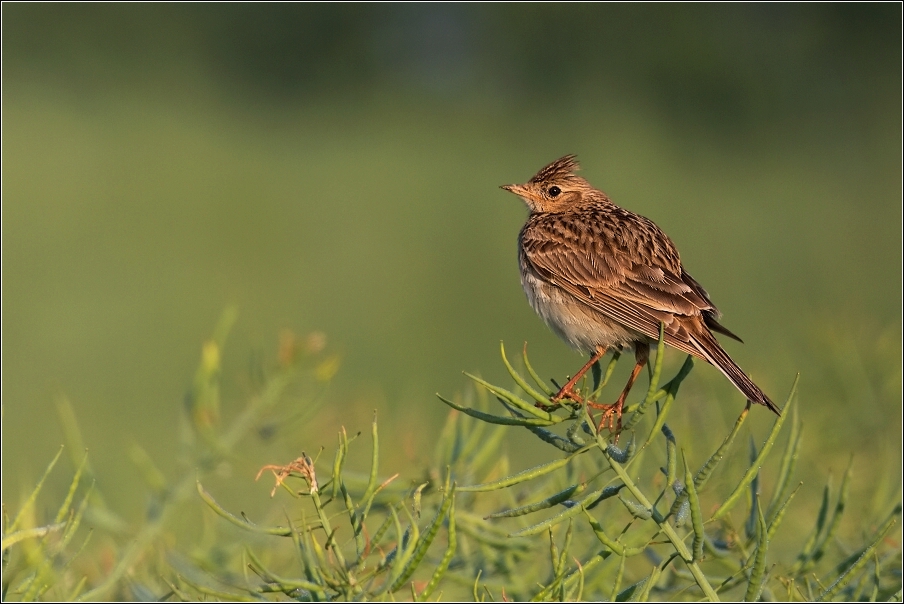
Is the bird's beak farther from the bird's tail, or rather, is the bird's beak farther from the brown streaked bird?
the bird's tail

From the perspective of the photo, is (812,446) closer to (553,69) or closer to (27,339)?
(27,339)

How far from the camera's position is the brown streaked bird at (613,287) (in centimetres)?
357

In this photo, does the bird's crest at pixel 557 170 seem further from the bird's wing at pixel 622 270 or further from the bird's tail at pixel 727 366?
the bird's tail at pixel 727 366

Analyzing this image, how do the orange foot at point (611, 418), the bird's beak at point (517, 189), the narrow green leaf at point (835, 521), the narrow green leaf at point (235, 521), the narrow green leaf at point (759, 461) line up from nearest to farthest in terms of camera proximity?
the narrow green leaf at point (759, 461)
the narrow green leaf at point (235, 521)
the orange foot at point (611, 418)
the narrow green leaf at point (835, 521)
the bird's beak at point (517, 189)

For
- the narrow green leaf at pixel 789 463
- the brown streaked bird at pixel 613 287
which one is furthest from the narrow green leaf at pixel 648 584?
the brown streaked bird at pixel 613 287

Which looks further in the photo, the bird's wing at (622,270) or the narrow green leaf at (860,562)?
the bird's wing at (622,270)

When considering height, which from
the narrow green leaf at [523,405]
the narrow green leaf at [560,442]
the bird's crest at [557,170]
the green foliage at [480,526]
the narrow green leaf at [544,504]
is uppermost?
the bird's crest at [557,170]

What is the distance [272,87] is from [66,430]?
14.6 m

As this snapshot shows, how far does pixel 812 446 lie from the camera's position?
12.5 feet

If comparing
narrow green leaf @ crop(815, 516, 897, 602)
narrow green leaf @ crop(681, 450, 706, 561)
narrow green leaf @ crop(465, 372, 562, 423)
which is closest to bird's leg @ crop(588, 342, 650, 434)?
narrow green leaf @ crop(465, 372, 562, 423)

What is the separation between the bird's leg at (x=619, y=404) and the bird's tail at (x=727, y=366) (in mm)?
162

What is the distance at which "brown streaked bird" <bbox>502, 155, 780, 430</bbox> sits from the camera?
3570mm

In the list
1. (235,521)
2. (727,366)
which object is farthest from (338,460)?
(727,366)

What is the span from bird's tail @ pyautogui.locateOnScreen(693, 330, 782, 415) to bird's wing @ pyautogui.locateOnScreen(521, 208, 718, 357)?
25 mm
